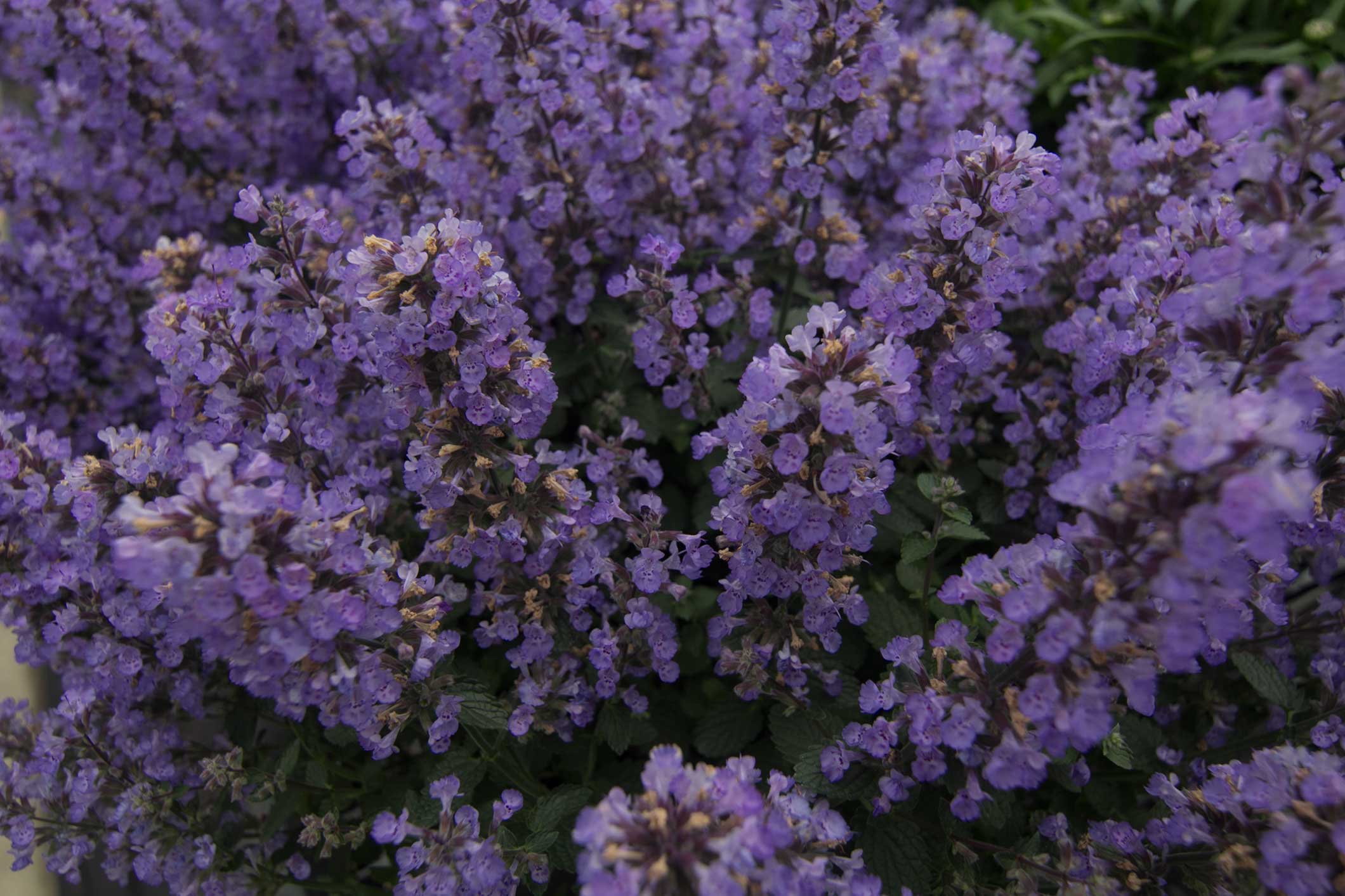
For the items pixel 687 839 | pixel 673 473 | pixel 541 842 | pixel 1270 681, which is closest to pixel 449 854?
pixel 541 842

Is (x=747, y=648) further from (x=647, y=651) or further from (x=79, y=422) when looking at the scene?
(x=79, y=422)

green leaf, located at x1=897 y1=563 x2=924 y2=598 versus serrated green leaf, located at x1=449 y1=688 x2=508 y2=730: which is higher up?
serrated green leaf, located at x1=449 y1=688 x2=508 y2=730

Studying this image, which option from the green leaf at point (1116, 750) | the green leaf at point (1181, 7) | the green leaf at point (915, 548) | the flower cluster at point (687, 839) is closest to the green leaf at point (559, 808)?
the flower cluster at point (687, 839)

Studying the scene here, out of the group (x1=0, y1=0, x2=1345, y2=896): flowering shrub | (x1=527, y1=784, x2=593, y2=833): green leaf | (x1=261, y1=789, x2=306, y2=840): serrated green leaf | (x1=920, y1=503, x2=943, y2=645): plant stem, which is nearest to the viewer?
(x1=0, y1=0, x2=1345, y2=896): flowering shrub

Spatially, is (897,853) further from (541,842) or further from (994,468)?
(994,468)

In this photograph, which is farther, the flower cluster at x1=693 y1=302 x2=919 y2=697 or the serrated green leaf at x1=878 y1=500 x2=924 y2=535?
the serrated green leaf at x1=878 y1=500 x2=924 y2=535

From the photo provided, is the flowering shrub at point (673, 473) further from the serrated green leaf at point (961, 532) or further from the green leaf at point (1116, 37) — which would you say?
the green leaf at point (1116, 37)

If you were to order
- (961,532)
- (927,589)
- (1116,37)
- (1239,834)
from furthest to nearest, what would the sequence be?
(1116,37), (927,589), (961,532), (1239,834)

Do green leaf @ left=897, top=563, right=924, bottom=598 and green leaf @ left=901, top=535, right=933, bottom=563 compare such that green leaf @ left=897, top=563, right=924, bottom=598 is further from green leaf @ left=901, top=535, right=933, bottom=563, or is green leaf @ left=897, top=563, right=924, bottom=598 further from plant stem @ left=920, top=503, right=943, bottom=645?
green leaf @ left=901, top=535, right=933, bottom=563

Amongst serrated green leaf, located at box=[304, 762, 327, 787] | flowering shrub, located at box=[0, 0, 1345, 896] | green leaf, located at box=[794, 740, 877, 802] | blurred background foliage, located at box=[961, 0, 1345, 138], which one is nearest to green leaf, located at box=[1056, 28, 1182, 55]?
blurred background foliage, located at box=[961, 0, 1345, 138]
